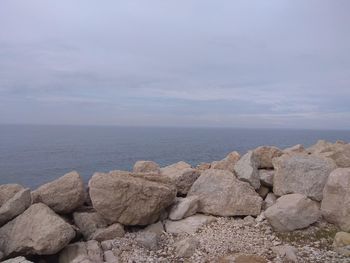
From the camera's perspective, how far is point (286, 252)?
11.5 metres

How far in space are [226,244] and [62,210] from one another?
5734mm

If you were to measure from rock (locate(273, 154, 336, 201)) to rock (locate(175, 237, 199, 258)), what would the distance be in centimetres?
436

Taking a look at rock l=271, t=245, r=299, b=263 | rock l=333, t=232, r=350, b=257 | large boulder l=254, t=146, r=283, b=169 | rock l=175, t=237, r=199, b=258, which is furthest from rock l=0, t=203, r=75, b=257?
large boulder l=254, t=146, r=283, b=169

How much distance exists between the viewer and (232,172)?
1627cm

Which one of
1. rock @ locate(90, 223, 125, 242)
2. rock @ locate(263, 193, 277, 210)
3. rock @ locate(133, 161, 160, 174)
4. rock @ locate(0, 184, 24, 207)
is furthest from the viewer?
rock @ locate(133, 161, 160, 174)

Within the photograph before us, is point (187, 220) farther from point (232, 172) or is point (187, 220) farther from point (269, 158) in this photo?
point (269, 158)

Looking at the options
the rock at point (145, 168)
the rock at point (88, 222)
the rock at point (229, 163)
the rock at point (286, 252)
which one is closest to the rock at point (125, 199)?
the rock at point (88, 222)

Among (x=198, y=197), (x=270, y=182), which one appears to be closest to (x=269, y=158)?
(x=270, y=182)

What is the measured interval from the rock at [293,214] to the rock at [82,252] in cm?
554

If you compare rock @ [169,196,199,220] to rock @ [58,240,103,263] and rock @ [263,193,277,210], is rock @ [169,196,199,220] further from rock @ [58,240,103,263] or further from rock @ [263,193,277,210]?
rock @ [58,240,103,263]

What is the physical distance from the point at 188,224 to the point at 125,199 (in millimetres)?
2288

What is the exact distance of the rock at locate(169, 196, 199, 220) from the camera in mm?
14109

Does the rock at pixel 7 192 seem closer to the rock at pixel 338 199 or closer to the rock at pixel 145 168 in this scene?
the rock at pixel 145 168

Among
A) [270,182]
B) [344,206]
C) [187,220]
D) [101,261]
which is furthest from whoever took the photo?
[270,182]
